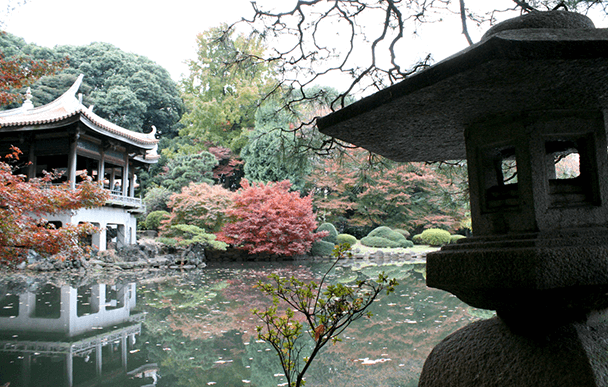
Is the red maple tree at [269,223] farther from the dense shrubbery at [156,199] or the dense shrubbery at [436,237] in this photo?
the dense shrubbery at [156,199]

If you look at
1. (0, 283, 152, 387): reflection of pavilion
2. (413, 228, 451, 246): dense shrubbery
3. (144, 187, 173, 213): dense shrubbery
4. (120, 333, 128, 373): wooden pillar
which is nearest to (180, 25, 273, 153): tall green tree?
(144, 187, 173, 213): dense shrubbery

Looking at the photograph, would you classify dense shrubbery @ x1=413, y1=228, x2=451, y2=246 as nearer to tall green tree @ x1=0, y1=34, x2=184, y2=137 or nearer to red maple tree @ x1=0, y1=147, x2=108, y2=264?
red maple tree @ x1=0, y1=147, x2=108, y2=264

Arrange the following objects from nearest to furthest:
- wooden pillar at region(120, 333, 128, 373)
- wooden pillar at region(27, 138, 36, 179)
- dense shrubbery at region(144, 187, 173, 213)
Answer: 1. wooden pillar at region(120, 333, 128, 373)
2. wooden pillar at region(27, 138, 36, 179)
3. dense shrubbery at region(144, 187, 173, 213)

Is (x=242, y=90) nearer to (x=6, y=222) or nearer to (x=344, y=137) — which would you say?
(x=6, y=222)

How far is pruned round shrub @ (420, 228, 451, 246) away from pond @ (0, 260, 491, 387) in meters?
10.5

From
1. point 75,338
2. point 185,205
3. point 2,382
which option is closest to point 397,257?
point 185,205

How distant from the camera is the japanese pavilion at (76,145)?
13.2 metres

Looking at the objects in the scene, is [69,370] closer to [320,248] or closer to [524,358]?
[524,358]

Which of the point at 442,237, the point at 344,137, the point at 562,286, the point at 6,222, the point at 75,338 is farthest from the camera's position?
the point at 442,237

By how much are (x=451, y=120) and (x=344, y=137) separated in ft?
2.07

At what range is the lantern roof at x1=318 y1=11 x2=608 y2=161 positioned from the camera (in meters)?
1.38

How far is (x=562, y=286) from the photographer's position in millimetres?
1588

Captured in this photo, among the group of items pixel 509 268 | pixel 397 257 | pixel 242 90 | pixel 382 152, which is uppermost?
pixel 242 90

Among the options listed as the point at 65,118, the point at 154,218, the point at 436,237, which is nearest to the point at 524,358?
the point at 65,118
